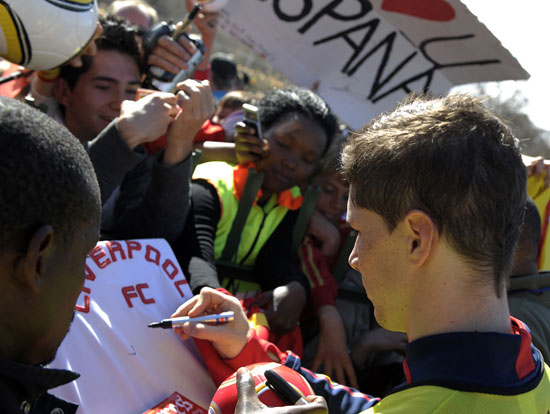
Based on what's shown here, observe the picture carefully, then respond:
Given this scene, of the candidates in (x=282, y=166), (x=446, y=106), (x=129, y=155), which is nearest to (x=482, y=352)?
(x=446, y=106)

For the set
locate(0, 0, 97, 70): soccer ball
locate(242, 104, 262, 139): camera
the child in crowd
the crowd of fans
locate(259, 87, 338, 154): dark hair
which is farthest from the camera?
locate(259, 87, 338, 154): dark hair

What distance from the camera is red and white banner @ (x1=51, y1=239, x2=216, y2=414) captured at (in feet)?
6.35

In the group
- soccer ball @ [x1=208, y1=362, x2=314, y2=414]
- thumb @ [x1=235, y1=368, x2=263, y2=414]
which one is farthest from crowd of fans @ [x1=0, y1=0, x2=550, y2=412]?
thumb @ [x1=235, y1=368, x2=263, y2=414]

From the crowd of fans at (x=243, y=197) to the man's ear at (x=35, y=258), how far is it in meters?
0.95

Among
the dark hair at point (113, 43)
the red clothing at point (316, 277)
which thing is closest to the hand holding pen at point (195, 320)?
the red clothing at point (316, 277)

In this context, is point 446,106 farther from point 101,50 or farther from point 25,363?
point 101,50

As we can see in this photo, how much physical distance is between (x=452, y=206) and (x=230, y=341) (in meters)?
0.98

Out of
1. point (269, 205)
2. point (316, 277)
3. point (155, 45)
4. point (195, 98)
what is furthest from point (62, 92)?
point (316, 277)

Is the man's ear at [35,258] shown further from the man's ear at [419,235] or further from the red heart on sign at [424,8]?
the red heart on sign at [424,8]

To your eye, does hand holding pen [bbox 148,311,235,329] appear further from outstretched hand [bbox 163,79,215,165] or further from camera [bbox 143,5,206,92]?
camera [bbox 143,5,206,92]

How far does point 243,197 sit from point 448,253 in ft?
5.61

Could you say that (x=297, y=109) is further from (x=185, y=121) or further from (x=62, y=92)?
(x=62, y=92)

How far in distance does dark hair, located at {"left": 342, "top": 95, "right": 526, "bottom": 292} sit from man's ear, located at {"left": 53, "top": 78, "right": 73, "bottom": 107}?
2041 mm

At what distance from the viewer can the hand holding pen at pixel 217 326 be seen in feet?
6.86
